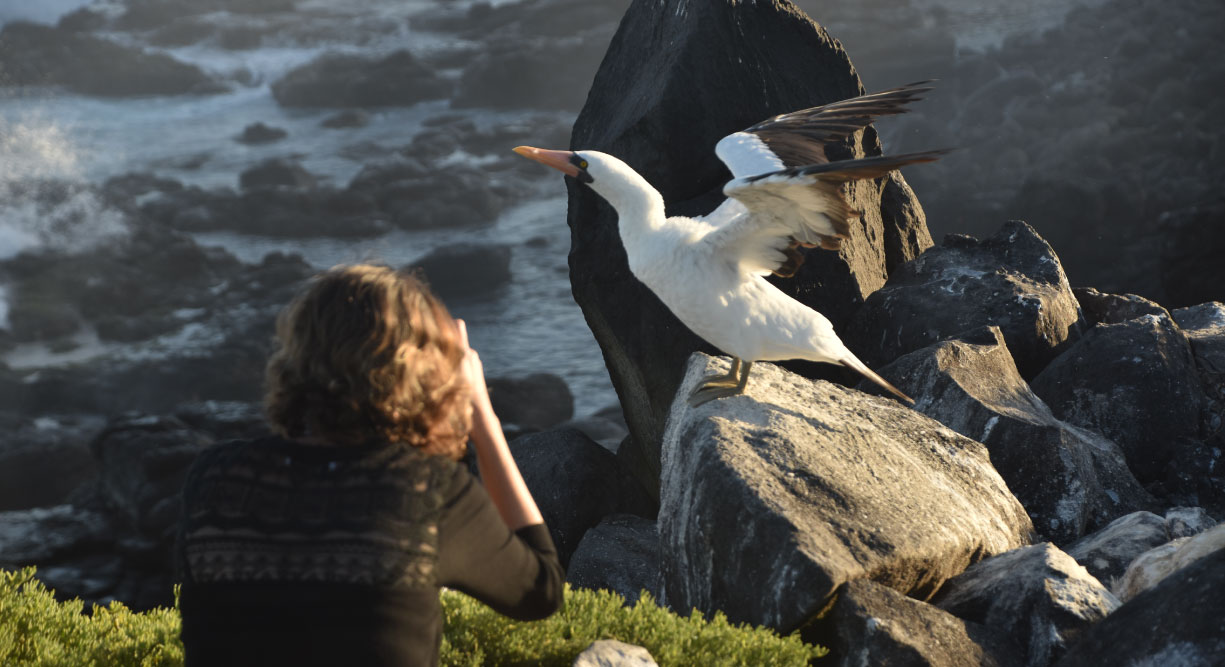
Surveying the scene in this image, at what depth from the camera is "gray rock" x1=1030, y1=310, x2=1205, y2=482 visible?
6.73 m

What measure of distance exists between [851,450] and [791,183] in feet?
4.06

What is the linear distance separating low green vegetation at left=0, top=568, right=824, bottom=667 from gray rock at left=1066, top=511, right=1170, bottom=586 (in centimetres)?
178

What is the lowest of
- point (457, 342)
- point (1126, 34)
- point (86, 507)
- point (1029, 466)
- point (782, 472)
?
point (86, 507)

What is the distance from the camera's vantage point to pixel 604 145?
317 inches

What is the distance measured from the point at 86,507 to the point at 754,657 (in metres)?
13.0

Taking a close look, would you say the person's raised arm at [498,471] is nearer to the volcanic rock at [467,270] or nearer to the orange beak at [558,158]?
the orange beak at [558,158]

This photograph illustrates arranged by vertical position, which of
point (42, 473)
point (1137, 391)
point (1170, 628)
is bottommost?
point (42, 473)

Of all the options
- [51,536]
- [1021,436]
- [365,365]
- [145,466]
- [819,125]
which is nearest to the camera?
[365,365]

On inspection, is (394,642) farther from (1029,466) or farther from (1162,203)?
(1162,203)

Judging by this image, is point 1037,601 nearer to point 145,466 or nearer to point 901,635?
point 901,635

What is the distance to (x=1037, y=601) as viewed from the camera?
151 inches

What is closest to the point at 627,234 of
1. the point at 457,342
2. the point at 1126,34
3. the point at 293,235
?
the point at 457,342

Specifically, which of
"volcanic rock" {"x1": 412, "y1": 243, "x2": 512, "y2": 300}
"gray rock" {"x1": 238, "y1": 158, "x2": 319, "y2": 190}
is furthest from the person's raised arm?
"gray rock" {"x1": 238, "y1": 158, "x2": 319, "y2": 190}

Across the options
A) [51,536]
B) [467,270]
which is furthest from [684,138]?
[467,270]
